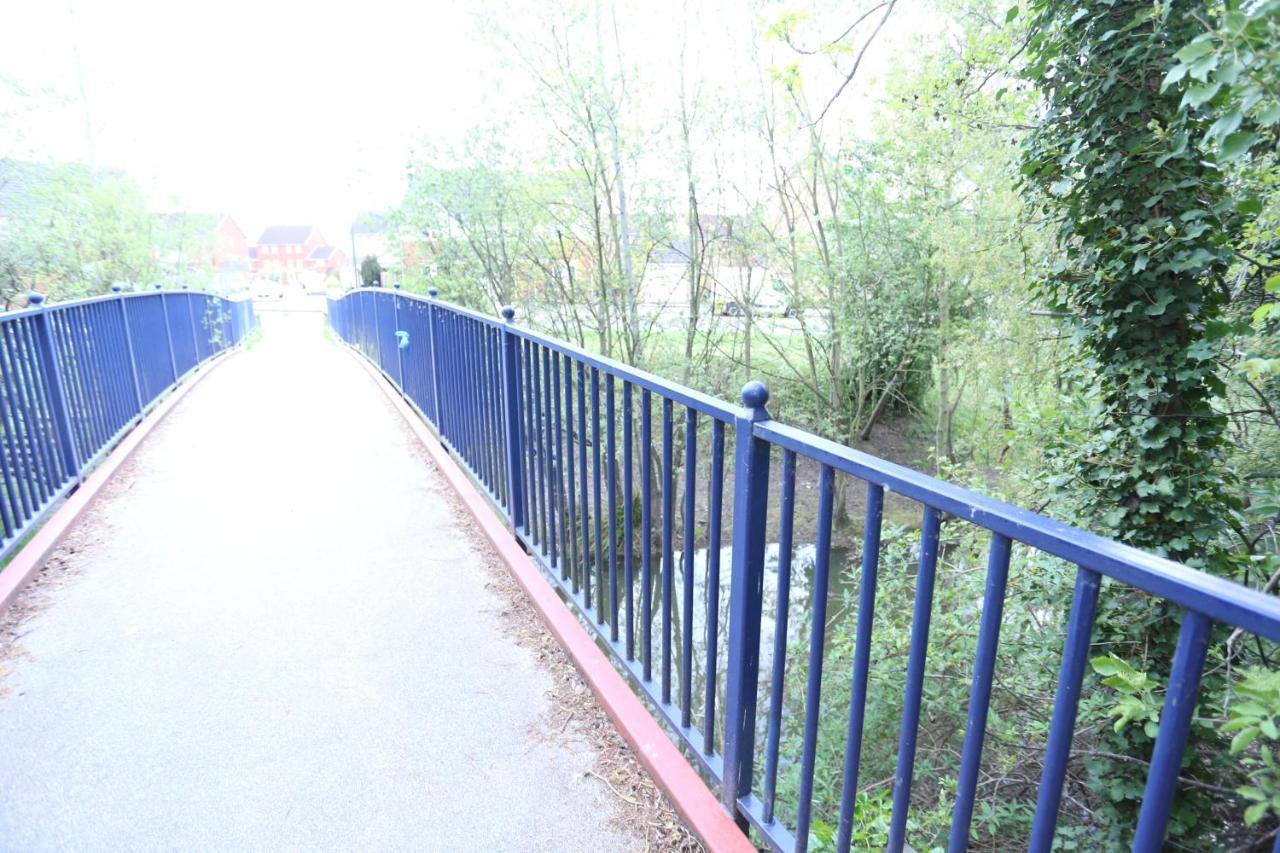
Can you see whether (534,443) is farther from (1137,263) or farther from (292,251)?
(292,251)

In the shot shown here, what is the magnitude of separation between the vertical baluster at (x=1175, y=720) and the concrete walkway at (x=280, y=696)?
4.87ft

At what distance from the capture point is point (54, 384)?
14.6 feet

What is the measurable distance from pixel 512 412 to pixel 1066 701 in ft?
9.98

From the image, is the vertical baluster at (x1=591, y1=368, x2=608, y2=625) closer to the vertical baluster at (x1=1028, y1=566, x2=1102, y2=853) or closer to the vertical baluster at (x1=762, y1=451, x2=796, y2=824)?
the vertical baluster at (x1=762, y1=451, x2=796, y2=824)

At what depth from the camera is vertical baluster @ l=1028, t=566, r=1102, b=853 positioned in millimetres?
1035

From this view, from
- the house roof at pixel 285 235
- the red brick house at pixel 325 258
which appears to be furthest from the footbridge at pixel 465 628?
the house roof at pixel 285 235

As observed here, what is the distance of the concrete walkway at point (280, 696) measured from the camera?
6.93 ft

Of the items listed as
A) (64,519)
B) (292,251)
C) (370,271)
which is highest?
(292,251)

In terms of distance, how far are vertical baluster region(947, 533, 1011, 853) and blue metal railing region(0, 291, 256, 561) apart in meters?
4.28

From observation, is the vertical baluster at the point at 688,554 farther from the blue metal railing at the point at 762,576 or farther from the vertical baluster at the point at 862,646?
the vertical baluster at the point at 862,646

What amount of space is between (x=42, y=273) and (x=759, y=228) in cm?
1076

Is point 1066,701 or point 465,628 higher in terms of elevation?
point 1066,701

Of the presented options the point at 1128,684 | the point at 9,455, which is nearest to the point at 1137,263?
the point at 1128,684

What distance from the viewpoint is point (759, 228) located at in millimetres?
11789
